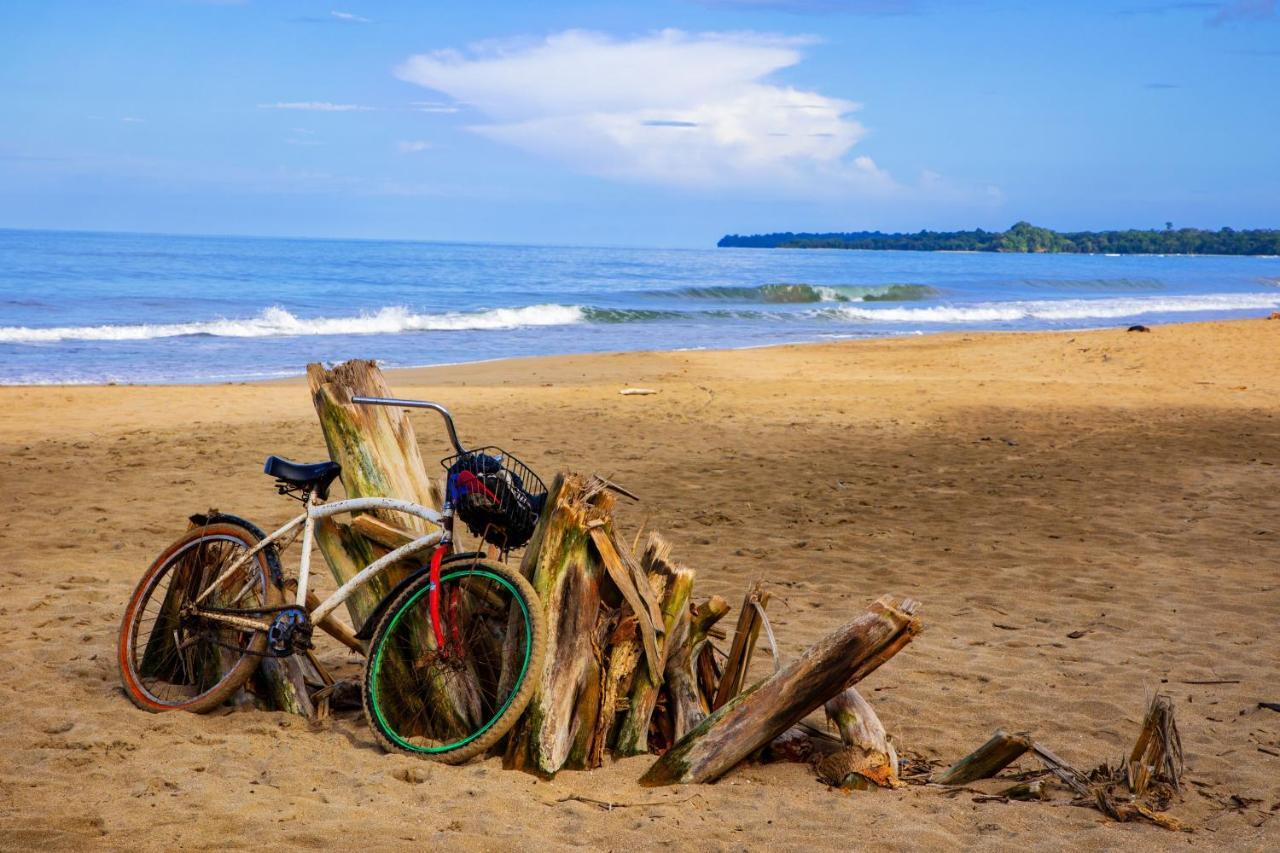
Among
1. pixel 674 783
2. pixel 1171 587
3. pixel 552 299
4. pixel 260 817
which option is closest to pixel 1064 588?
pixel 1171 587

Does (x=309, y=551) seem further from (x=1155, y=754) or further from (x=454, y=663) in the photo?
(x=1155, y=754)

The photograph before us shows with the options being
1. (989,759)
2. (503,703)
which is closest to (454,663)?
(503,703)

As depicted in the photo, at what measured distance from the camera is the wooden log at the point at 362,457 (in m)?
5.08

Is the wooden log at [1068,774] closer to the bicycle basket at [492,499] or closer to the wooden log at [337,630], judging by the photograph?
the bicycle basket at [492,499]

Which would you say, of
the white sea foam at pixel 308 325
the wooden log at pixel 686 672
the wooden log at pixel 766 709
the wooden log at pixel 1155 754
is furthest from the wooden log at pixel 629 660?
the white sea foam at pixel 308 325

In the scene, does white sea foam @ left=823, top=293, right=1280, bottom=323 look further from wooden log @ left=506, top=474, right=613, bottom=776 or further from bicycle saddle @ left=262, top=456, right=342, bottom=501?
wooden log @ left=506, top=474, right=613, bottom=776

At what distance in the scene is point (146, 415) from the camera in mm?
13969

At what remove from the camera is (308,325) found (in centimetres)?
3266

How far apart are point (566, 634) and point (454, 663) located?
1.76 ft

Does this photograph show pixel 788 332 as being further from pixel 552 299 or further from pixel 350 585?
pixel 350 585

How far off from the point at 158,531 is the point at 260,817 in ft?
17.4

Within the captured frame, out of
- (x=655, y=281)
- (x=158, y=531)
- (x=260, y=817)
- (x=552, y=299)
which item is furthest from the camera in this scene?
(x=655, y=281)

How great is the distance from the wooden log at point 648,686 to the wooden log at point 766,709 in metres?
0.28

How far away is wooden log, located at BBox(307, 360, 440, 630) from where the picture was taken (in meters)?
5.08
